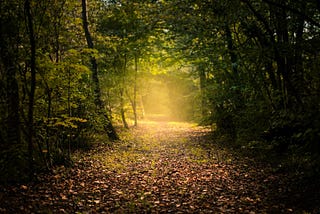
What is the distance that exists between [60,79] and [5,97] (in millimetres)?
1378

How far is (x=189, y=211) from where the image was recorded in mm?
4992

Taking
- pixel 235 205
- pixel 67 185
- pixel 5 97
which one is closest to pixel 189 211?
pixel 235 205

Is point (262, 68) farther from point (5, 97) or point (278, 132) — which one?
point (5, 97)

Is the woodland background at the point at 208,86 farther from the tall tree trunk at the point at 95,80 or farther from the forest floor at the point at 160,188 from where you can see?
the forest floor at the point at 160,188

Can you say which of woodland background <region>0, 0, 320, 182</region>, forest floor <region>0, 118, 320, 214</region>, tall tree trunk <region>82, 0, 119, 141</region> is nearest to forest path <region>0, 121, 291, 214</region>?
forest floor <region>0, 118, 320, 214</region>

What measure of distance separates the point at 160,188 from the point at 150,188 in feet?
0.82

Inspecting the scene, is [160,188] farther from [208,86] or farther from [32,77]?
[208,86]

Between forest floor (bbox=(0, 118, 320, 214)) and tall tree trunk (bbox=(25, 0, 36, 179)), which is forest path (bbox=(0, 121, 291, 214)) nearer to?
forest floor (bbox=(0, 118, 320, 214))

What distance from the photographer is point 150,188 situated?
646cm

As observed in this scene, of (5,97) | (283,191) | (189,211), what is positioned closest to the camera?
(189,211)

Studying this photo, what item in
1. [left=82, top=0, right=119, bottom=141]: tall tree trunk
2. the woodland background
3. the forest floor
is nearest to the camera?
the forest floor

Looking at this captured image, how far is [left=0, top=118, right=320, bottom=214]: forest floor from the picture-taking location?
16.7 ft

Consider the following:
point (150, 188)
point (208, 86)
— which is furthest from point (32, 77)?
point (208, 86)

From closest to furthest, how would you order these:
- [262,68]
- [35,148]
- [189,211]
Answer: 1. [189,211]
2. [35,148]
3. [262,68]
